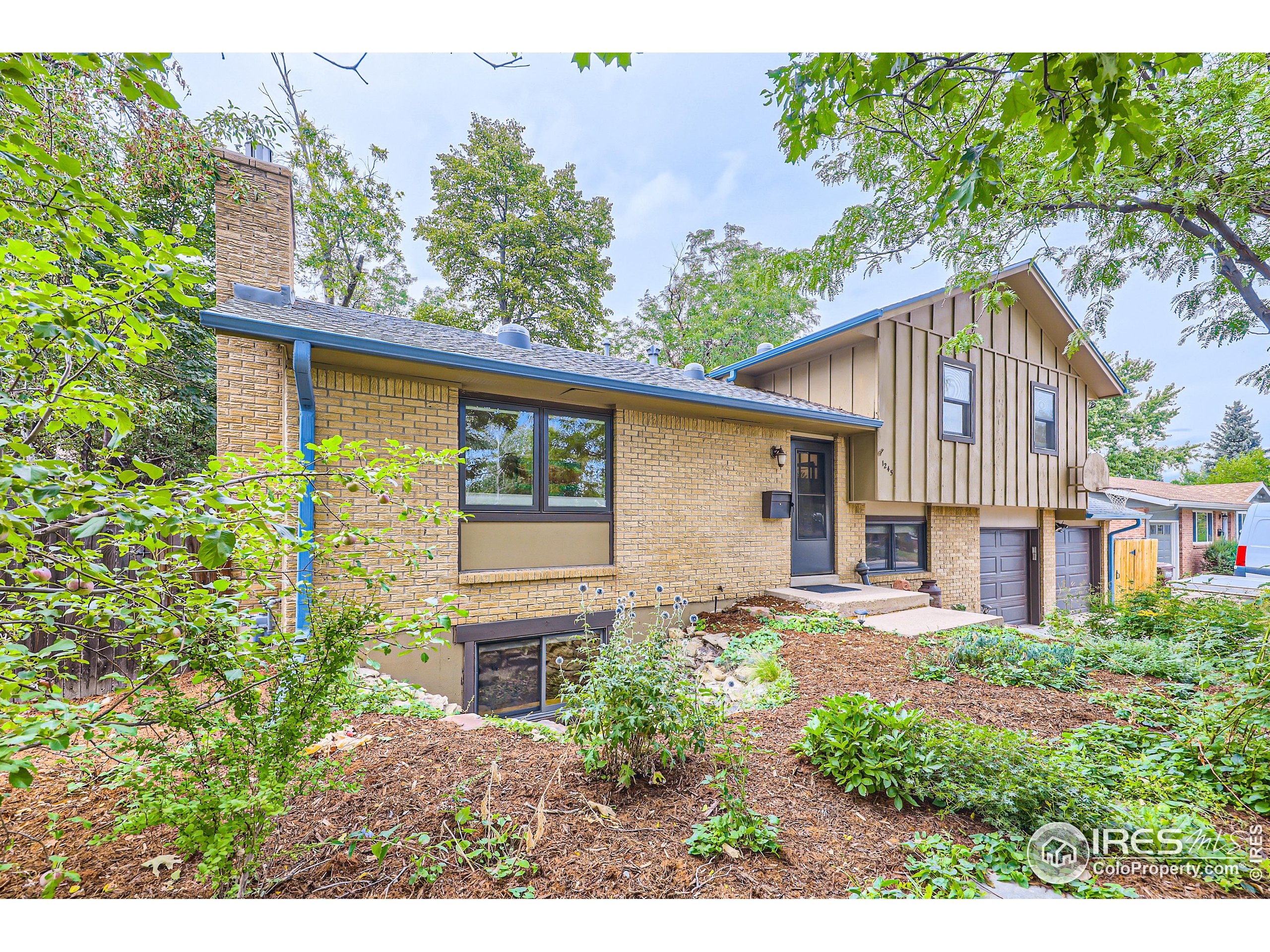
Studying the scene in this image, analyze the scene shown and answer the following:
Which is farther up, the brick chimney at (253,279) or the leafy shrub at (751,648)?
the brick chimney at (253,279)

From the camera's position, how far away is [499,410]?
5375 mm

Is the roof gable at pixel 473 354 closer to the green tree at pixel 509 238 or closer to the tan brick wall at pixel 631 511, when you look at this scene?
the tan brick wall at pixel 631 511

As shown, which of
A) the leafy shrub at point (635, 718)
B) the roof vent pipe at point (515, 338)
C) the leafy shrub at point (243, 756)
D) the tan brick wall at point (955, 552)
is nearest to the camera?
the leafy shrub at point (243, 756)

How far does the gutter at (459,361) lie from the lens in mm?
3736

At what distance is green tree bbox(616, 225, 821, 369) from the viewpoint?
17125 mm

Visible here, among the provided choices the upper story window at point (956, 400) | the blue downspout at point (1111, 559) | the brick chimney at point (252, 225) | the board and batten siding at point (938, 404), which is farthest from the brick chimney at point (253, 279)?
the blue downspout at point (1111, 559)

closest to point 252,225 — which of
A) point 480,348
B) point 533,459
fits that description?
point 480,348

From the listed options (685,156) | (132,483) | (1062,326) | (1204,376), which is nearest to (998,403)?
(1062,326)

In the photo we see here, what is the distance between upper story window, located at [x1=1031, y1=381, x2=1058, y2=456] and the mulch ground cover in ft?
28.2

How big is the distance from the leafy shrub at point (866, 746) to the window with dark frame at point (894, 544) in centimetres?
586

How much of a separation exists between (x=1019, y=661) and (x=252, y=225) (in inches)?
336

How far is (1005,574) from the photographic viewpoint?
33.1 feet

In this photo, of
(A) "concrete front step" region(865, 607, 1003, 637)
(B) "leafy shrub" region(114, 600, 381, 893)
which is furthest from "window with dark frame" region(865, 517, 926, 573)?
(B) "leafy shrub" region(114, 600, 381, 893)

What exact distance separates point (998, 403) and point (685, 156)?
22.7ft
